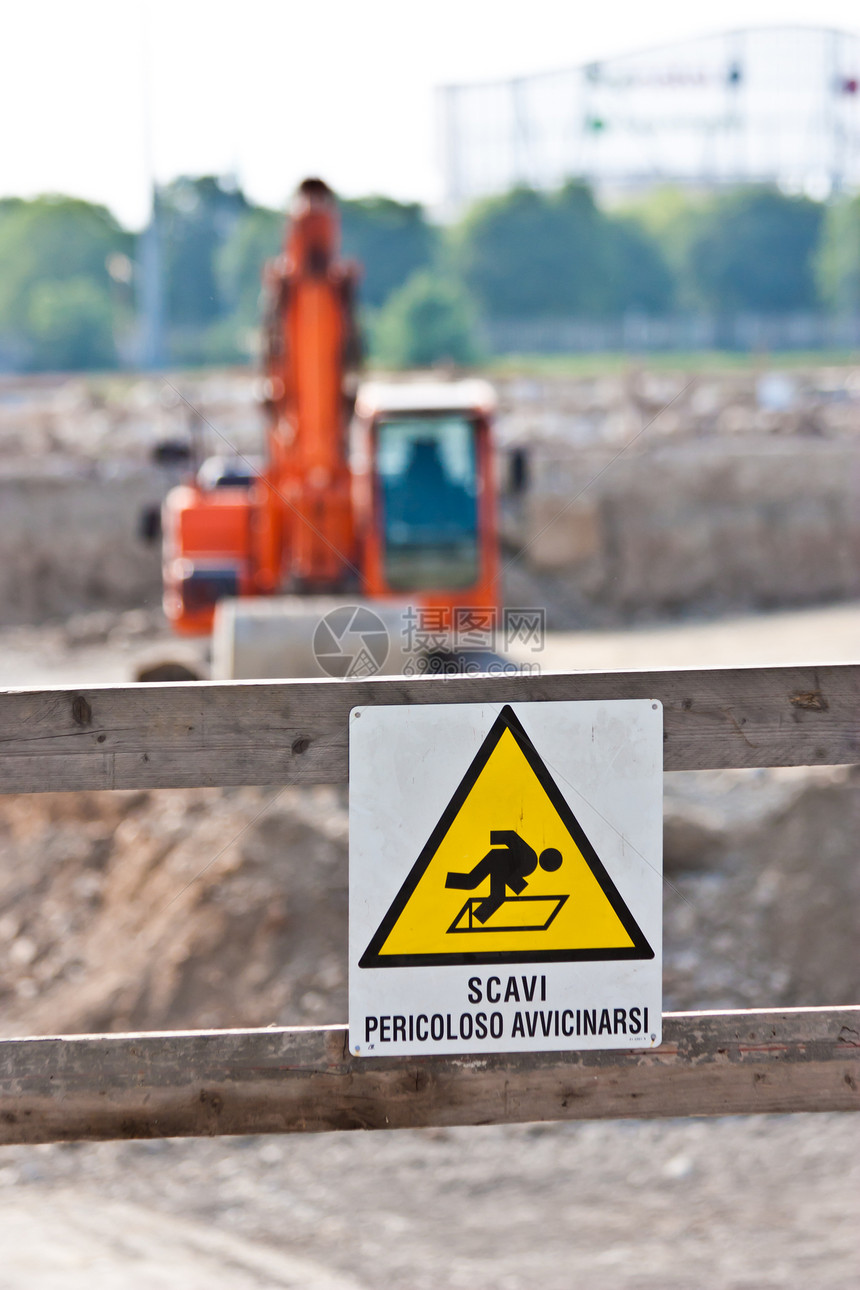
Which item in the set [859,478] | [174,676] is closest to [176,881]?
[174,676]

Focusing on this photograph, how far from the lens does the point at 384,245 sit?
3875 cm

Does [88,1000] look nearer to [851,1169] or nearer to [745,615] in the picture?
[851,1169]

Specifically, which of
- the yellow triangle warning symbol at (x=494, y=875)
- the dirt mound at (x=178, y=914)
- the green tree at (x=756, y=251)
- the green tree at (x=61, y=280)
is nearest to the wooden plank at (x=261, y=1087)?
the yellow triangle warning symbol at (x=494, y=875)

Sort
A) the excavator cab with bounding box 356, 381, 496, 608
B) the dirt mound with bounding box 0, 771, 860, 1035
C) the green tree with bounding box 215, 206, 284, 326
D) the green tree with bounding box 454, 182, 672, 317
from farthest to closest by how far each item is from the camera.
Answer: the green tree with bounding box 454, 182, 672, 317 < the green tree with bounding box 215, 206, 284, 326 < the excavator cab with bounding box 356, 381, 496, 608 < the dirt mound with bounding box 0, 771, 860, 1035

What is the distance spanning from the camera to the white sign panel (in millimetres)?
2570

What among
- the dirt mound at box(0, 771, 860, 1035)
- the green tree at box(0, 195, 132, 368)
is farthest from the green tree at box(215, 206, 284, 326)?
the dirt mound at box(0, 771, 860, 1035)

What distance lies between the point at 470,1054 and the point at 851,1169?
4.03 meters

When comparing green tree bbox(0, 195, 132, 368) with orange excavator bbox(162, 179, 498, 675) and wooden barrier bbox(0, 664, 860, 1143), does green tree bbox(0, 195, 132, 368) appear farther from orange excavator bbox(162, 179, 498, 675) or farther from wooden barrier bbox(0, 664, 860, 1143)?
wooden barrier bbox(0, 664, 860, 1143)

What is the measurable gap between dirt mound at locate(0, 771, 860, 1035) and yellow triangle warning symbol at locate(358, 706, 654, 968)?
408 centimetres

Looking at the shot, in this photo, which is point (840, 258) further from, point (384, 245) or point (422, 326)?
point (384, 245)

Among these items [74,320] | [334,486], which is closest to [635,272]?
[74,320]

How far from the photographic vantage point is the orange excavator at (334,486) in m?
11.1

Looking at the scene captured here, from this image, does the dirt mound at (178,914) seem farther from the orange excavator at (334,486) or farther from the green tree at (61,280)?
the green tree at (61,280)

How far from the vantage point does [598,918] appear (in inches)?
103
